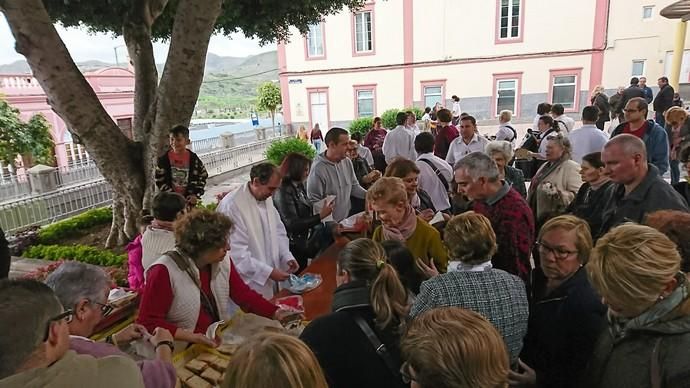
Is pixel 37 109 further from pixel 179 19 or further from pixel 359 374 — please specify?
pixel 359 374

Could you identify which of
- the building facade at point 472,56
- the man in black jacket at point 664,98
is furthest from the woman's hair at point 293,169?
the building facade at point 472,56

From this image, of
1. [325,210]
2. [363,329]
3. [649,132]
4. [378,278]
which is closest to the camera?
[363,329]

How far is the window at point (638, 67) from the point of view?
66.7 ft

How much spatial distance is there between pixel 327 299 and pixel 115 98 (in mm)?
25894

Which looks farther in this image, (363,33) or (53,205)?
(363,33)

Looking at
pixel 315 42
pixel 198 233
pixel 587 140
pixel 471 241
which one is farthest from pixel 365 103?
pixel 471 241

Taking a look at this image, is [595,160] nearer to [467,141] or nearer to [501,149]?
[501,149]

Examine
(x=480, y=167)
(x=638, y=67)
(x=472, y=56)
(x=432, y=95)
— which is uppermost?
(x=472, y=56)

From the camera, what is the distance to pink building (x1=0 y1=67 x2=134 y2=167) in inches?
812

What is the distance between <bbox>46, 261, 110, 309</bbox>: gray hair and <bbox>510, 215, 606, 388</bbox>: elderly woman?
5.90ft

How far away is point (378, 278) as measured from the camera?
1657 mm

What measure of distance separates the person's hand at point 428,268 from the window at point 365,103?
2350 centimetres

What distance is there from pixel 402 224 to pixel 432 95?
75.6 feet

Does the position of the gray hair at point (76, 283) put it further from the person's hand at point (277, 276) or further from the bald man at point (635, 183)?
the bald man at point (635, 183)
